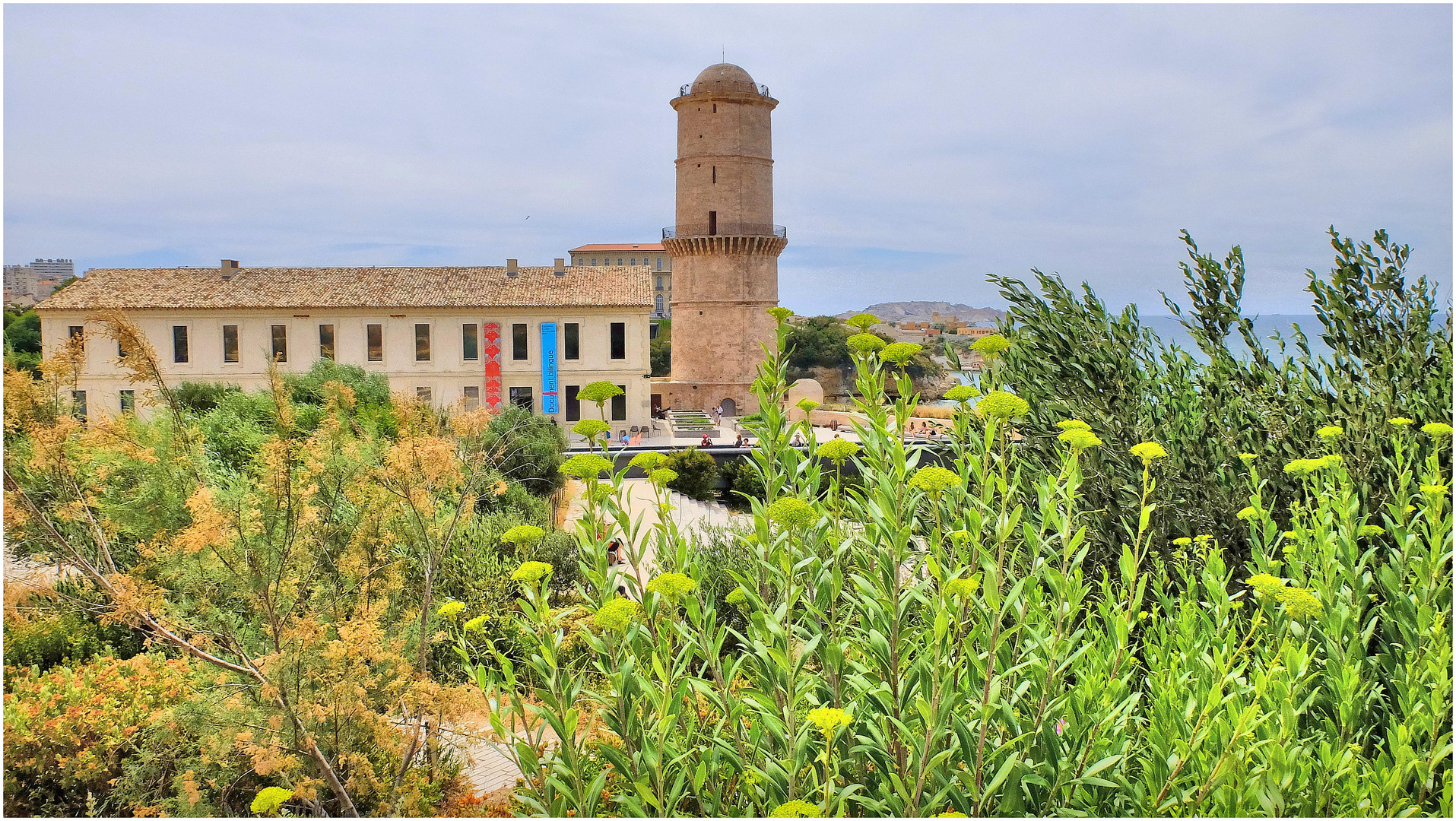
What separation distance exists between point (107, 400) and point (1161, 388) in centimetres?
2953

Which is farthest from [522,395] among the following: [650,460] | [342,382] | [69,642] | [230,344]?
[650,460]

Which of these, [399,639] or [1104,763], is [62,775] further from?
[1104,763]

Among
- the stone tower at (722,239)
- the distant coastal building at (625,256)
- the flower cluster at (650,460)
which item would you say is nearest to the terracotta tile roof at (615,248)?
the distant coastal building at (625,256)

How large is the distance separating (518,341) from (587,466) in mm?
27077

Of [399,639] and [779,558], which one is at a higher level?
[779,558]

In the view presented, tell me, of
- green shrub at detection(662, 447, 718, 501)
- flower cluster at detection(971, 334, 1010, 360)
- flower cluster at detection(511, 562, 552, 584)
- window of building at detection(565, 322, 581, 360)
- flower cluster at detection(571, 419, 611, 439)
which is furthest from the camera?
window of building at detection(565, 322, 581, 360)

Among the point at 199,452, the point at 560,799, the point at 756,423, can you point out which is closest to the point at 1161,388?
the point at 756,423

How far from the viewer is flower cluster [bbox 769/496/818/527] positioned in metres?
2.30

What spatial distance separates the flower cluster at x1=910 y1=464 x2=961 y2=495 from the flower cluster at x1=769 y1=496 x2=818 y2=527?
0.28 meters

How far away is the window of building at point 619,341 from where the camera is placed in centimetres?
2891

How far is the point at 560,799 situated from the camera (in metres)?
2.54

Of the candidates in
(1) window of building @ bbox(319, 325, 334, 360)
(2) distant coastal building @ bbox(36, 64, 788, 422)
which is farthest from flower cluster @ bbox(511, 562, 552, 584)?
(1) window of building @ bbox(319, 325, 334, 360)

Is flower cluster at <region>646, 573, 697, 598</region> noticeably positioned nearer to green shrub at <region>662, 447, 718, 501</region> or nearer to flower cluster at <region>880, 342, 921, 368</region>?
flower cluster at <region>880, 342, 921, 368</region>

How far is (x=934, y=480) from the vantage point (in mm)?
2240
